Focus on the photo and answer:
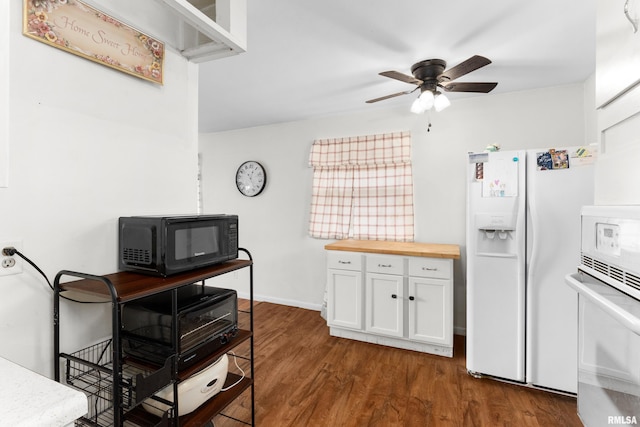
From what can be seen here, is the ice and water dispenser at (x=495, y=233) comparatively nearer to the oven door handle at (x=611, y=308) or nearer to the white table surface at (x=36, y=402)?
the oven door handle at (x=611, y=308)

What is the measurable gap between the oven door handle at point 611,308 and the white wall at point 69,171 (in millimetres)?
1560

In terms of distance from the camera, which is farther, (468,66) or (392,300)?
(392,300)

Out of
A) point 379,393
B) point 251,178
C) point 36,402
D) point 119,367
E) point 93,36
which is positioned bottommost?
point 379,393

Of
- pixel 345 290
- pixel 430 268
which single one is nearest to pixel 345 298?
pixel 345 290

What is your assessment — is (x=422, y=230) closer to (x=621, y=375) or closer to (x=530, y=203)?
(x=530, y=203)

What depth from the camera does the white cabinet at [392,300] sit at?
2.62 metres

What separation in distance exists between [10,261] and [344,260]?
2368mm

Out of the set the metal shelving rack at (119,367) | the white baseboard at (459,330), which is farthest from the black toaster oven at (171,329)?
the white baseboard at (459,330)

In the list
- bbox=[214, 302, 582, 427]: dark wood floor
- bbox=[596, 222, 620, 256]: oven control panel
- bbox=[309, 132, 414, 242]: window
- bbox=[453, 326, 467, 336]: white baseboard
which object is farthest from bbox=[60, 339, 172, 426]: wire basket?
bbox=[453, 326, 467, 336]: white baseboard

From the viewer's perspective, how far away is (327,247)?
304cm

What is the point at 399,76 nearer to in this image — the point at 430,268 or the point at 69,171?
the point at 430,268

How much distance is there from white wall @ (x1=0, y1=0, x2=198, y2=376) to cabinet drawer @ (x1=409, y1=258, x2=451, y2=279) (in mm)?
2057

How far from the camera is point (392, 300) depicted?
2.79 metres

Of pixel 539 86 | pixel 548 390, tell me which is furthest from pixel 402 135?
pixel 548 390
